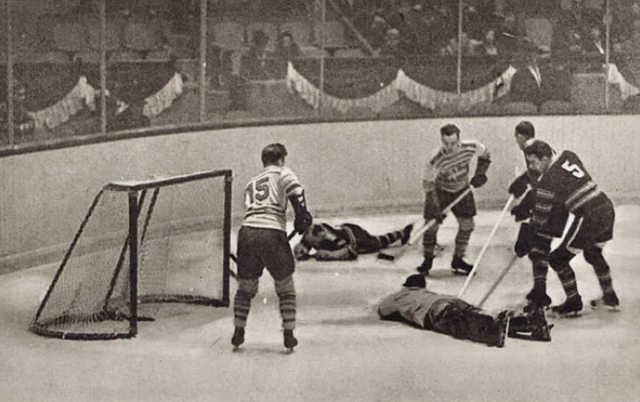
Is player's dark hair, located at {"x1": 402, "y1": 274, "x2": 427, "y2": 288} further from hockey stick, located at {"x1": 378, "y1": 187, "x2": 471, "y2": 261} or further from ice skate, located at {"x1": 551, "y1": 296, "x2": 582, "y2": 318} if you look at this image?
ice skate, located at {"x1": 551, "y1": 296, "x2": 582, "y2": 318}

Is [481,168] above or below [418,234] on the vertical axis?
above

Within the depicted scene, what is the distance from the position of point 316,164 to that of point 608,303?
511 cm

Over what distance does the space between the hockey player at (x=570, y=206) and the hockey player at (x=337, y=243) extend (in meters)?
2.50

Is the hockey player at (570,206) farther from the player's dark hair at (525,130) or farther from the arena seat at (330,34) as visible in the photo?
the arena seat at (330,34)

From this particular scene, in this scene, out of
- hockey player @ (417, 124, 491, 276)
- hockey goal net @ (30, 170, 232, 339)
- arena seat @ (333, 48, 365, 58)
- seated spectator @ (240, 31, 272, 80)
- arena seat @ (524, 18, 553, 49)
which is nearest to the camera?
hockey goal net @ (30, 170, 232, 339)

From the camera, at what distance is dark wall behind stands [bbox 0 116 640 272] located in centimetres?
→ 1148

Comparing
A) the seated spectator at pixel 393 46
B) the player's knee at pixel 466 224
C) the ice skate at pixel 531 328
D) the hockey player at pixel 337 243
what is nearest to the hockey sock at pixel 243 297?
the ice skate at pixel 531 328

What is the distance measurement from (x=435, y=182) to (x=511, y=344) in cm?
246

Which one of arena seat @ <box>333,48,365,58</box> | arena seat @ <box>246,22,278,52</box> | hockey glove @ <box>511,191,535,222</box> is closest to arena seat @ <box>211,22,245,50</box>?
arena seat @ <box>246,22,278,52</box>

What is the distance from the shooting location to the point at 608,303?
10281 mm

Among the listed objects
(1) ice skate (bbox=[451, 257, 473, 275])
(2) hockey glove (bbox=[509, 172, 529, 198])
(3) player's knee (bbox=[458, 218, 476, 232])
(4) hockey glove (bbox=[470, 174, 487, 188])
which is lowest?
(1) ice skate (bbox=[451, 257, 473, 275])

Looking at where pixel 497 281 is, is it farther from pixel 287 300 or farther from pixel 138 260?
pixel 138 260

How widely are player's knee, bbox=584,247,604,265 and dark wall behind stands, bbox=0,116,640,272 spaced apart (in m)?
4.19

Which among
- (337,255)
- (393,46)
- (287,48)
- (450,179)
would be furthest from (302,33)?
(450,179)
